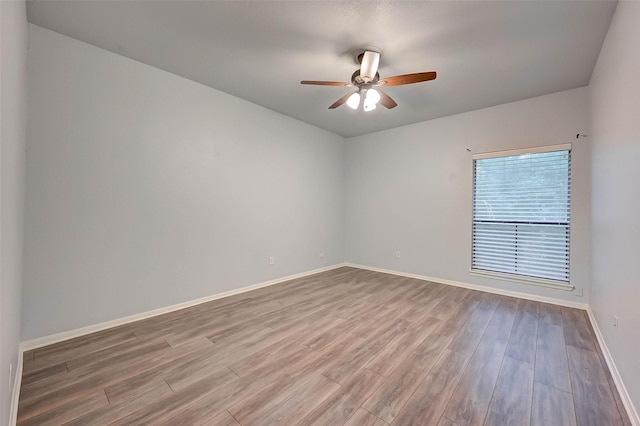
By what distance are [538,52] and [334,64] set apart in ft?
6.56

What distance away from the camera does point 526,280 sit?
360cm

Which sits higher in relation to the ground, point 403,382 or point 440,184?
point 440,184

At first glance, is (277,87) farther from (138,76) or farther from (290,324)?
(290,324)

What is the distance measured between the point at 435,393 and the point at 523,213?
3.12m

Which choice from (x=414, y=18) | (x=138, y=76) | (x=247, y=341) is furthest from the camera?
(x=138, y=76)

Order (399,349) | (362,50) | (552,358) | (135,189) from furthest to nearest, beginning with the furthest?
(135,189) < (362,50) < (399,349) < (552,358)

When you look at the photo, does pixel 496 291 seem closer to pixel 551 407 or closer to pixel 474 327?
pixel 474 327

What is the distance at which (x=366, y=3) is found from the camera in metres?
1.95

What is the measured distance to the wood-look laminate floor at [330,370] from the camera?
1.56 m

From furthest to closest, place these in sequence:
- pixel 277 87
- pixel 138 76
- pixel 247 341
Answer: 1. pixel 277 87
2. pixel 138 76
3. pixel 247 341

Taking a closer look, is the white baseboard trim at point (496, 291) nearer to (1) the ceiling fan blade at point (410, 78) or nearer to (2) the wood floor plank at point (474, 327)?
(2) the wood floor plank at point (474, 327)

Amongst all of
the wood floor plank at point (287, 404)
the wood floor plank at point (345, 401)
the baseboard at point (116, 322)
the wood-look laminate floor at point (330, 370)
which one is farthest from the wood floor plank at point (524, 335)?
the baseboard at point (116, 322)

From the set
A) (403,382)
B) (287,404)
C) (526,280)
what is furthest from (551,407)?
(526,280)

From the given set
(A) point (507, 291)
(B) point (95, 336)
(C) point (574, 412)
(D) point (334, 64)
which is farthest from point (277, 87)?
(A) point (507, 291)
